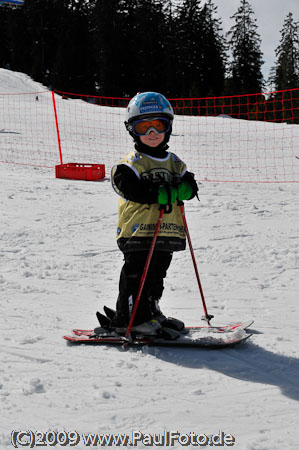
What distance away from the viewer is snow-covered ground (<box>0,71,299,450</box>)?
2.43 m

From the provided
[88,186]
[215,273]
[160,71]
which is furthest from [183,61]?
[215,273]

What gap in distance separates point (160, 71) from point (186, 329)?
163 ft

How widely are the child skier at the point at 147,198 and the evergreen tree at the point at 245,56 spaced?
47202mm

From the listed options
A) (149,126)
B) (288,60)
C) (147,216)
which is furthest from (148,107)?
(288,60)

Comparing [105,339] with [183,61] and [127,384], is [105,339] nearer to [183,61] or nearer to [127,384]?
[127,384]

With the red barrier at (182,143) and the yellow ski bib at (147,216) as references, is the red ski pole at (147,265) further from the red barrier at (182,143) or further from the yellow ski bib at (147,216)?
the red barrier at (182,143)

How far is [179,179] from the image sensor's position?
10.9ft

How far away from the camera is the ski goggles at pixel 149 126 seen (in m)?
3.22

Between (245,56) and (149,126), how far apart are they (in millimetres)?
50468

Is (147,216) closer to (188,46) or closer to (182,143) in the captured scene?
(182,143)

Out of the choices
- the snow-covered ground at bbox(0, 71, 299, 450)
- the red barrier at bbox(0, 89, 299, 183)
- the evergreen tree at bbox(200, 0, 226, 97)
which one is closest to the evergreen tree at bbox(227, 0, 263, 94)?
the evergreen tree at bbox(200, 0, 226, 97)

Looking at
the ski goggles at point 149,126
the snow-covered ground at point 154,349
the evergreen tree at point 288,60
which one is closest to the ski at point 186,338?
the snow-covered ground at point 154,349

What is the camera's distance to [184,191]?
3154mm

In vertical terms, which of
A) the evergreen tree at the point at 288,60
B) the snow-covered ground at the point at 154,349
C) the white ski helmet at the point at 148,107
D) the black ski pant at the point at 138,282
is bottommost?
the snow-covered ground at the point at 154,349
